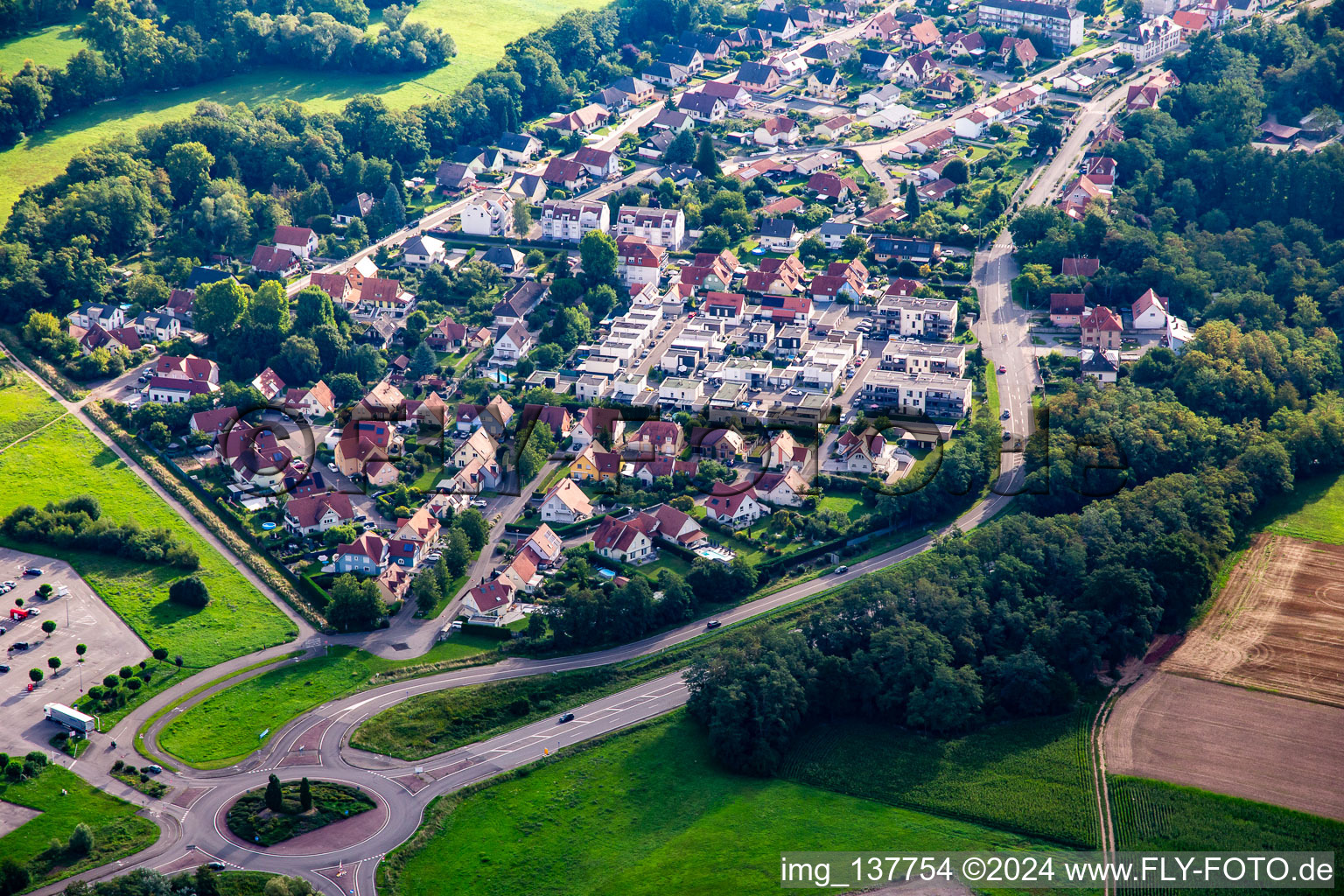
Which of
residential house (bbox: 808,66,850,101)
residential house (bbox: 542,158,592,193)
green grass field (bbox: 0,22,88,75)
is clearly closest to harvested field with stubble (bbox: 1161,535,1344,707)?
residential house (bbox: 542,158,592,193)

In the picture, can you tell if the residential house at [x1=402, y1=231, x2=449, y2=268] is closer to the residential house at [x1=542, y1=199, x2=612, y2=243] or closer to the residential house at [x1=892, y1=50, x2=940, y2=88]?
the residential house at [x1=542, y1=199, x2=612, y2=243]

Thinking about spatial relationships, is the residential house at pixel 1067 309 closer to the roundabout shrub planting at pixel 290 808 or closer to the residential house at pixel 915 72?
the residential house at pixel 915 72

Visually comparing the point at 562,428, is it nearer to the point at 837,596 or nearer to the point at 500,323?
the point at 500,323

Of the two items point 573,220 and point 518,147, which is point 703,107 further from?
point 573,220

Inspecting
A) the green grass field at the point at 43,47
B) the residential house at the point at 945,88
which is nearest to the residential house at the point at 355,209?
the green grass field at the point at 43,47

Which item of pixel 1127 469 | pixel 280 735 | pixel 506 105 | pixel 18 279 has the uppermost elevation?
pixel 506 105

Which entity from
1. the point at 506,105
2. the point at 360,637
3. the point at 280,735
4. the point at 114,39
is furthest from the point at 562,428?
the point at 114,39

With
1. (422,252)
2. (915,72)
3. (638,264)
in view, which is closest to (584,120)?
(422,252)
